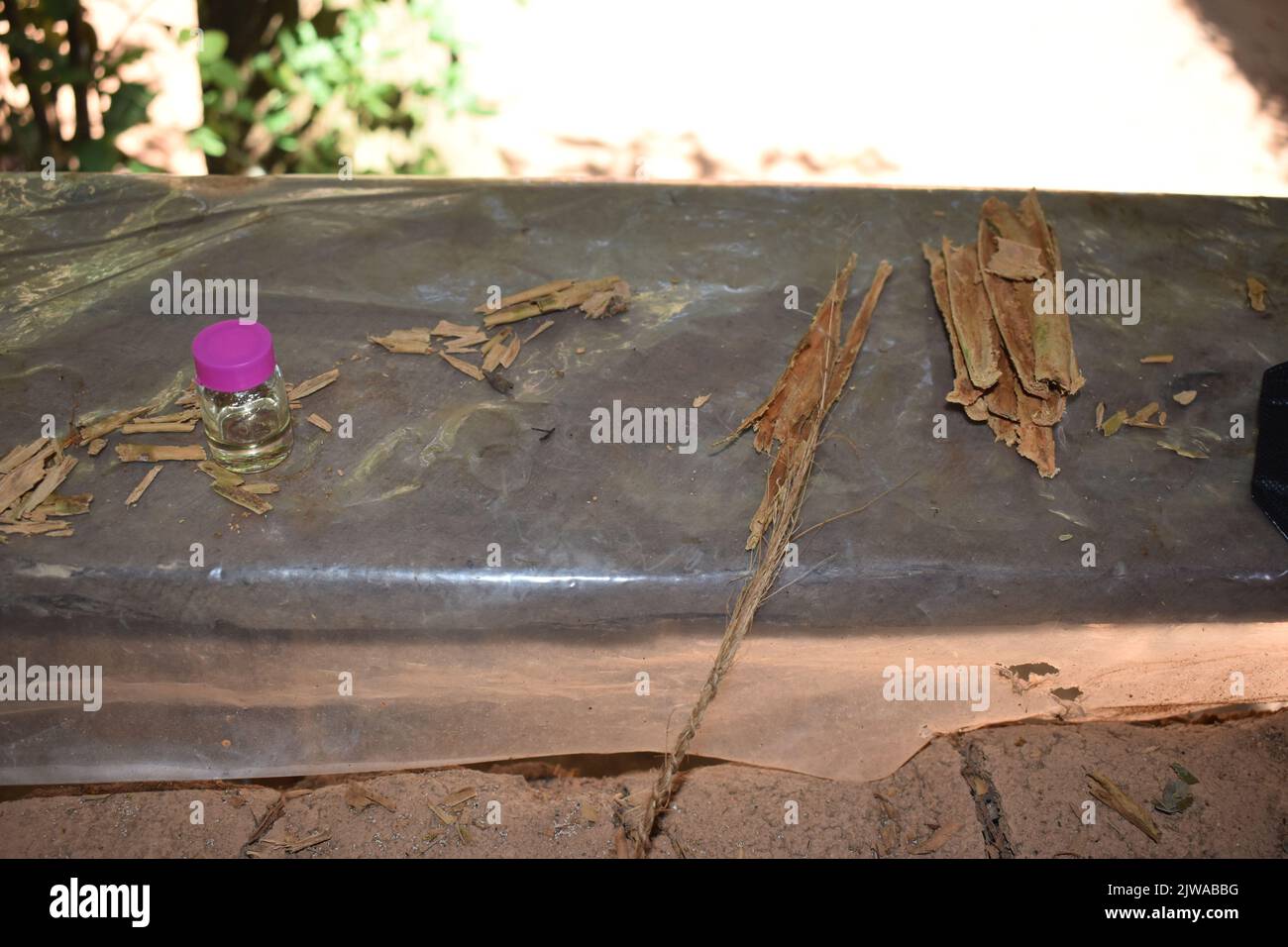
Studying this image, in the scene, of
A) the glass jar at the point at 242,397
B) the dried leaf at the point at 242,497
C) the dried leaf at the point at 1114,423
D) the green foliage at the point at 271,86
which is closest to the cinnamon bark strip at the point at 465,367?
the glass jar at the point at 242,397

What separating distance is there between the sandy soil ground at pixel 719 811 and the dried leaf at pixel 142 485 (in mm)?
602

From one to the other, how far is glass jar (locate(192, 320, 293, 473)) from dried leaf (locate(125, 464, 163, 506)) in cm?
10

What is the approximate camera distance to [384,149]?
4.60 meters

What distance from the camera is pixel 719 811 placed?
2273 mm

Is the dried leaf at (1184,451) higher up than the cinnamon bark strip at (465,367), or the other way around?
the cinnamon bark strip at (465,367)

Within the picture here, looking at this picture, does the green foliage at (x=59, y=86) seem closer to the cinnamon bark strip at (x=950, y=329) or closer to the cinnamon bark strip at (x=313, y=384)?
the cinnamon bark strip at (x=313, y=384)

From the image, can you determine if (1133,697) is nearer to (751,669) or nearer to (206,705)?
(751,669)

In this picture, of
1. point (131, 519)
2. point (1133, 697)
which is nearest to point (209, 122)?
point (131, 519)

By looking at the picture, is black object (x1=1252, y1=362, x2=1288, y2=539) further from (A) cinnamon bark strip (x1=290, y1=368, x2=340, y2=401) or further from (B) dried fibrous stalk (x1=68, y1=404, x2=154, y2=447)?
(B) dried fibrous stalk (x1=68, y1=404, x2=154, y2=447)

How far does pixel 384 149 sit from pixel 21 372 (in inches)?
101

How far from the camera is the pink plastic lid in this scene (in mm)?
1945

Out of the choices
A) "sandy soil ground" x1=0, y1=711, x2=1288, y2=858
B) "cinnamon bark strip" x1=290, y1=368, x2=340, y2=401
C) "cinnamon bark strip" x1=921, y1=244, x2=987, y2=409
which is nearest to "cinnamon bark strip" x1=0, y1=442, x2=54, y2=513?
"cinnamon bark strip" x1=290, y1=368, x2=340, y2=401

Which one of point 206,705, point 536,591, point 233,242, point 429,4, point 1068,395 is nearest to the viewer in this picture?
point 536,591

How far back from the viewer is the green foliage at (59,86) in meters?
3.88
